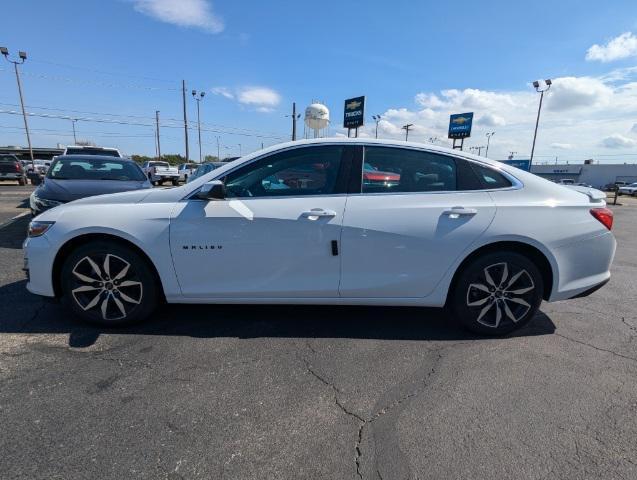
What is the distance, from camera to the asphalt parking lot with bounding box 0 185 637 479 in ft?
6.33

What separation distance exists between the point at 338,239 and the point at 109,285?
1.96m

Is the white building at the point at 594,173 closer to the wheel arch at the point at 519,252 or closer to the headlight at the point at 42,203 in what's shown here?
the wheel arch at the point at 519,252

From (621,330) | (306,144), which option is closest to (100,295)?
(306,144)

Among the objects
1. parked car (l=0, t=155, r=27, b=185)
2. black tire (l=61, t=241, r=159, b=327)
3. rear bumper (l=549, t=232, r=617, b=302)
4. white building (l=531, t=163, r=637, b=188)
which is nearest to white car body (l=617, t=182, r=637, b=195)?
white building (l=531, t=163, r=637, b=188)

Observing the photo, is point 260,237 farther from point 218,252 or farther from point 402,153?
point 402,153

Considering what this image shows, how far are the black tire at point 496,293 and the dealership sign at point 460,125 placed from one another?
42.4m

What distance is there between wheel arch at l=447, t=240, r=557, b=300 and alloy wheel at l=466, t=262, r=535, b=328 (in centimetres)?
13

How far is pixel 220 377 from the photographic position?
2650mm

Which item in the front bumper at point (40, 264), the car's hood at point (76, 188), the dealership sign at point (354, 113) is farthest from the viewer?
the dealership sign at point (354, 113)

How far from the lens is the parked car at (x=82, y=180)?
5.81 metres

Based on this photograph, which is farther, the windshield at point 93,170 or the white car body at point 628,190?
the white car body at point 628,190

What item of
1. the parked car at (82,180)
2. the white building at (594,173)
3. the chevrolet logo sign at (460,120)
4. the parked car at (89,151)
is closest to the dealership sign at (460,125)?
the chevrolet logo sign at (460,120)

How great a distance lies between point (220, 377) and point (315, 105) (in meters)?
34.8

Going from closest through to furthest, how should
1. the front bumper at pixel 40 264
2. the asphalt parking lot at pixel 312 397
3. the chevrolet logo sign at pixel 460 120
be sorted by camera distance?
the asphalt parking lot at pixel 312 397 < the front bumper at pixel 40 264 < the chevrolet logo sign at pixel 460 120
